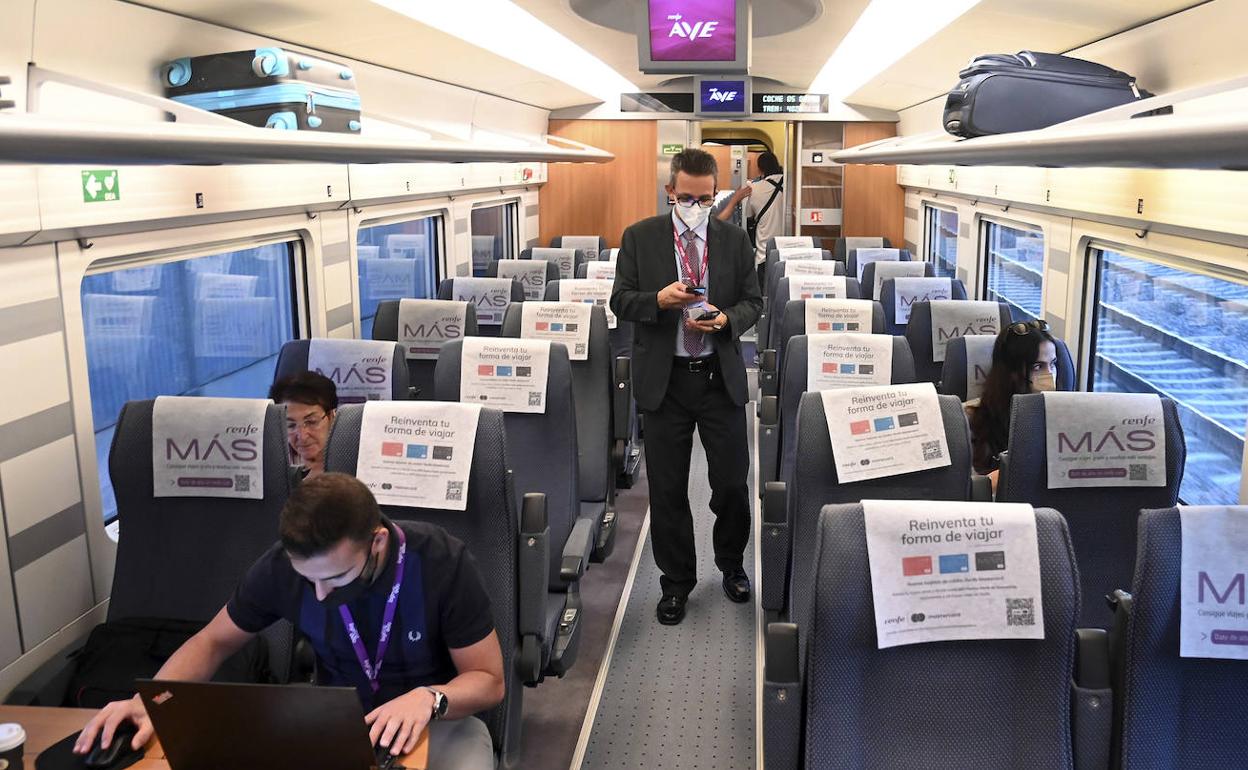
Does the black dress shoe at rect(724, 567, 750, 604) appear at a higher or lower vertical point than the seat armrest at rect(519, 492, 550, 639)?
lower

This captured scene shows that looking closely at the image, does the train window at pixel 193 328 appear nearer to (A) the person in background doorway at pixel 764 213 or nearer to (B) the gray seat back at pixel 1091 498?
(B) the gray seat back at pixel 1091 498

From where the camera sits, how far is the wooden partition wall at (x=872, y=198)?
12.8 meters

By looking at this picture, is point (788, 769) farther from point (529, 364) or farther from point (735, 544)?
point (735, 544)

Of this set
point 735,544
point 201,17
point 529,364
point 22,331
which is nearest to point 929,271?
point 735,544

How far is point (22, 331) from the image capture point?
3.22 metres

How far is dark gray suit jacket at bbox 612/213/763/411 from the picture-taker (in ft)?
14.0

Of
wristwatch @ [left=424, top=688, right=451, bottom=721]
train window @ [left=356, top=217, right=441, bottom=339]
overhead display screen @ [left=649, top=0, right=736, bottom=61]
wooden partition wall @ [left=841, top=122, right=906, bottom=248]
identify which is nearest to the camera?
wristwatch @ [left=424, top=688, right=451, bottom=721]

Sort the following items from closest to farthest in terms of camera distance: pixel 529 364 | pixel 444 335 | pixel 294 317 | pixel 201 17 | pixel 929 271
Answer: pixel 529 364, pixel 201 17, pixel 444 335, pixel 294 317, pixel 929 271

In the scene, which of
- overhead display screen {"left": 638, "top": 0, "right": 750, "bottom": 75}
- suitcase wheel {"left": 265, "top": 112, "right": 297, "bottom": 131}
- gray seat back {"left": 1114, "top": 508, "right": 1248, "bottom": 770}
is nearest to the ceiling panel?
overhead display screen {"left": 638, "top": 0, "right": 750, "bottom": 75}

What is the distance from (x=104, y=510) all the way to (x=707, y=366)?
231 cm

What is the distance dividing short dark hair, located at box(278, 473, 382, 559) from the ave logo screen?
7.04m

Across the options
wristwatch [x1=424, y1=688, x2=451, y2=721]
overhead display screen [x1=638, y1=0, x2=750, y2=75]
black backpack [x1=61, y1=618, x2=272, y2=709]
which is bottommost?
black backpack [x1=61, y1=618, x2=272, y2=709]

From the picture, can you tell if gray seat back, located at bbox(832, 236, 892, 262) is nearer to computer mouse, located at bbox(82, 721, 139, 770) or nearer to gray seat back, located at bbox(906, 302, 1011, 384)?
gray seat back, located at bbox(906, 302, 1011, 384)

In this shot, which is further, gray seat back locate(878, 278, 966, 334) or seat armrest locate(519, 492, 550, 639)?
gray seat back locate(878, 278, 966, 334)
